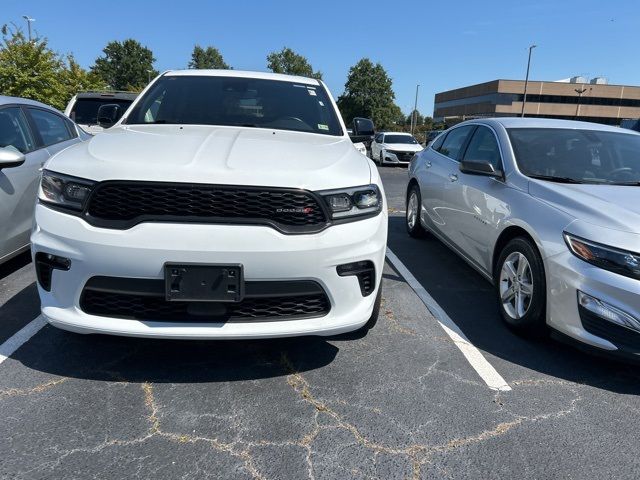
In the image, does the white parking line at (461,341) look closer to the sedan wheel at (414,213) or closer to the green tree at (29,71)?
the sedan wheel at (414,213)

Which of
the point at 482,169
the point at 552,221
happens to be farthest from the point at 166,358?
the point at 482,169

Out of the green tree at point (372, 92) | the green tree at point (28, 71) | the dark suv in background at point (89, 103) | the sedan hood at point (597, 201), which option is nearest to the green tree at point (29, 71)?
the green tree at point (28, 71)

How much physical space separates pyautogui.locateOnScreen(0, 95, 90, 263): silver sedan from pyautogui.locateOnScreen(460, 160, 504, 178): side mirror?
3.62 meters

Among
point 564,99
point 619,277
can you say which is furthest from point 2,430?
point 564,99

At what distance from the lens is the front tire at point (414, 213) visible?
19.8 feet

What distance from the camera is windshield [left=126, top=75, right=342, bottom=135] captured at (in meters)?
3.68

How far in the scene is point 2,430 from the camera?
2227 mm

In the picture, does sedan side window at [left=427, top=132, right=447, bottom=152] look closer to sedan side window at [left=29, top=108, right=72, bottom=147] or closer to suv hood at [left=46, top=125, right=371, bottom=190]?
suv hood at [left=46, top=125, right=371, bottom=190]

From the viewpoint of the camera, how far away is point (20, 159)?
3.77 m

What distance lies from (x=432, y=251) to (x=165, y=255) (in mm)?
4021

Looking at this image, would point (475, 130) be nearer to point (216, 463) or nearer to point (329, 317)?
point (329, 317)

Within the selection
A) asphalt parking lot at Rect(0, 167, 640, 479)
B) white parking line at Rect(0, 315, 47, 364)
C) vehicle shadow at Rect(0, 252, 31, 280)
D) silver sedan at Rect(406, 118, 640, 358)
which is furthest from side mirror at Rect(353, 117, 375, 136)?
vehicle shadow at Rect(0, 252, 31, 280)

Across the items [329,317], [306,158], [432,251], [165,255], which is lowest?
[432,251]

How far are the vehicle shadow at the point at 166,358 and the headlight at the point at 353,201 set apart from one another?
0.98 metres
